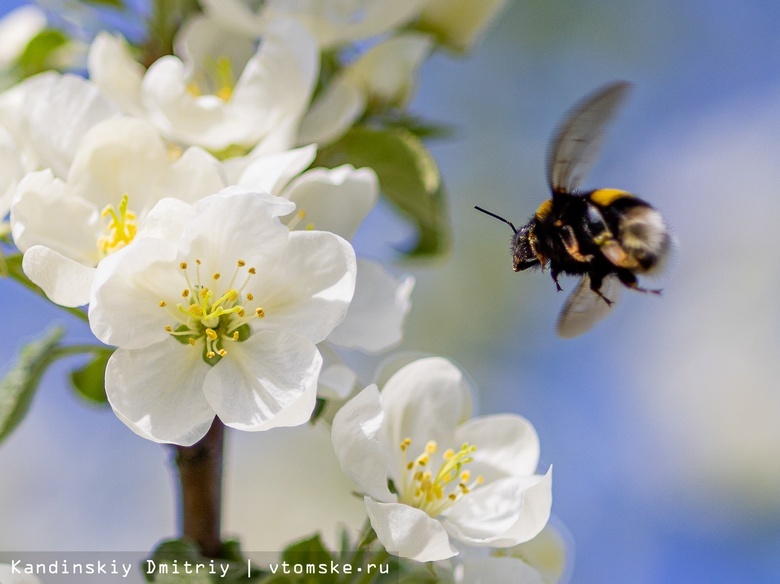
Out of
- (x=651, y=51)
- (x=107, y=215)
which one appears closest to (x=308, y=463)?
(x=651, y=51)

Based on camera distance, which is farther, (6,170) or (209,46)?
(209,46)

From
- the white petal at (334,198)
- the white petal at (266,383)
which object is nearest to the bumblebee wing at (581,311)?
the white petal at (334,198)

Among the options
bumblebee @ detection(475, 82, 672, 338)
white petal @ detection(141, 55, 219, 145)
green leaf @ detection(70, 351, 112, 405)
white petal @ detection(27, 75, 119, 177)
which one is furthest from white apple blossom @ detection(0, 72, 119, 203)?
bumblebee @ detection(475, 82, 672, 338)

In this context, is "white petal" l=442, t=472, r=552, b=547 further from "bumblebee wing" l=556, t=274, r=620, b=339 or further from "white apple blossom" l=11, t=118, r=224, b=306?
"white apple blossom" l=11, t=118, r=224, b=306

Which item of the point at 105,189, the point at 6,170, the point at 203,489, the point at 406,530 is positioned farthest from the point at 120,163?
the point at 406,530

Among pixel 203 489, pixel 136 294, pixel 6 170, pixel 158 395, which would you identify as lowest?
pixel 203 489

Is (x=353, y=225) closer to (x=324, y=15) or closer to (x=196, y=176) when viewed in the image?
(x=196, y=176)

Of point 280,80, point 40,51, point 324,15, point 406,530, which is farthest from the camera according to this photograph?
point 40,51
